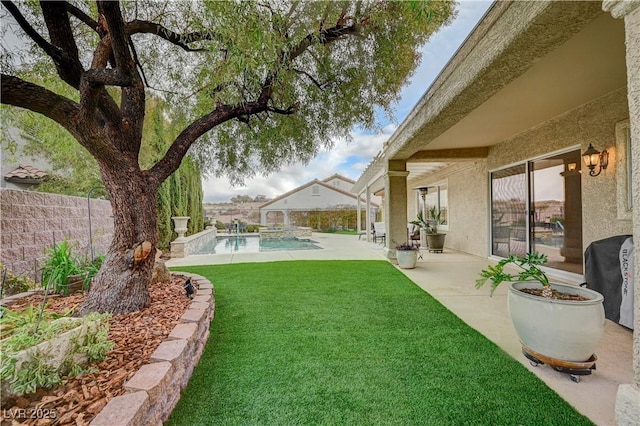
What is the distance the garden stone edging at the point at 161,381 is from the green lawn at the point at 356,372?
0.12m

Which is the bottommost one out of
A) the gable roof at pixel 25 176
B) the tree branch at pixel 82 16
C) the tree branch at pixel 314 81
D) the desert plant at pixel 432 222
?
the desert plant at pixel 432 222

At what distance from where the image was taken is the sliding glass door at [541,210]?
5.52 meters

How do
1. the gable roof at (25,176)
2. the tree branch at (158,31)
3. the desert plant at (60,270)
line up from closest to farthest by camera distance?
the tree branch at (158,31) → the desert plant at (60,270) → the gable roof at (25,176)

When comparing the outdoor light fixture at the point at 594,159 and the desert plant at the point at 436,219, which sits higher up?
the outdoor light fixture at the point at 594,159

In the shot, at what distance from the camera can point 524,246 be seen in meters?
6.88

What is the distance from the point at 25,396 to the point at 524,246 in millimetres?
8477

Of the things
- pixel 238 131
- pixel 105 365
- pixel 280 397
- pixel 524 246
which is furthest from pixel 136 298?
pixel 524 246

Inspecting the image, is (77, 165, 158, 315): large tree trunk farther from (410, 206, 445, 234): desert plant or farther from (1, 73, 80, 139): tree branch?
(410, 206, 445, 234): desert plant

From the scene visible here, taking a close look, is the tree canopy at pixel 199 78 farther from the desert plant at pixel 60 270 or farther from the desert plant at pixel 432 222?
the desert plant at pixel 432 222

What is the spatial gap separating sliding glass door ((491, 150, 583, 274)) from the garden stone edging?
6651 mm

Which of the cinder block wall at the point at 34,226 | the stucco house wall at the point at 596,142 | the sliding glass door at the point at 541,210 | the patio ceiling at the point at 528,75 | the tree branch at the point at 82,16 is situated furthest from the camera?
the sliding glass door at the point at 541,210

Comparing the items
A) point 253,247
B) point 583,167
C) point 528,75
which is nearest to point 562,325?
point 528,75

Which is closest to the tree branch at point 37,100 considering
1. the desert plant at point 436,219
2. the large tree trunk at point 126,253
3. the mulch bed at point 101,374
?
the large tree trunk at point 126,253

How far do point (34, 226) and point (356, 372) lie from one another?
534 cm
